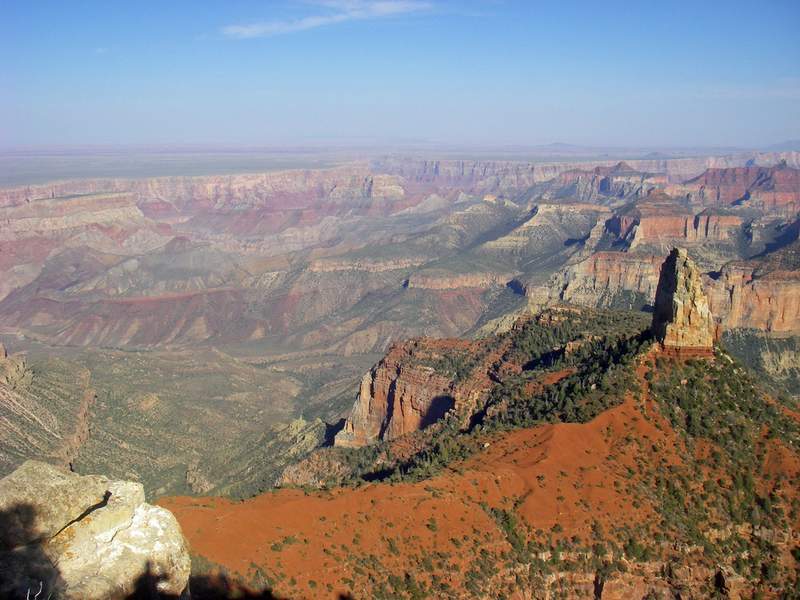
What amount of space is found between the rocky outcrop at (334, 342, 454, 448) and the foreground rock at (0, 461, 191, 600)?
161 feet

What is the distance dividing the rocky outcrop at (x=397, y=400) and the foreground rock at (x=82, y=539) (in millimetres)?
49153

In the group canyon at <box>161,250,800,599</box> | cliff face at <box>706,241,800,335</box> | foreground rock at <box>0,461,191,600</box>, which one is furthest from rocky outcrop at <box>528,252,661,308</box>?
foreground rock at <box>0,461,191,600</box>

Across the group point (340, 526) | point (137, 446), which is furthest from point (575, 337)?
point (137, 446)

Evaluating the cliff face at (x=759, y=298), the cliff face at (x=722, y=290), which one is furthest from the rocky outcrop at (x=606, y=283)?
the cliff face at (x=759, y=298)

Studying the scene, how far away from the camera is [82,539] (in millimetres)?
23172

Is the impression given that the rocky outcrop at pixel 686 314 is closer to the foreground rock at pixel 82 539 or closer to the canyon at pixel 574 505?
the canyon at pixel 574 505

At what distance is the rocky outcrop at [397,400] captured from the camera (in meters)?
76.7

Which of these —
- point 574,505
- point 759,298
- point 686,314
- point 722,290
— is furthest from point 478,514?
point 722,290

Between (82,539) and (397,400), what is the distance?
59.0m

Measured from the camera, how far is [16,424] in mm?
96062

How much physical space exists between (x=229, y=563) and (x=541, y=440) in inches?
882

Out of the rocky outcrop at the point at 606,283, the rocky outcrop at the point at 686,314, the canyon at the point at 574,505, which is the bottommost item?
the rocky outcrop at the point at 606,283

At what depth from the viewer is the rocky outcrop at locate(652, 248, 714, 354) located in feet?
174

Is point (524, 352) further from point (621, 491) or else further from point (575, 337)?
point (621, 491)
